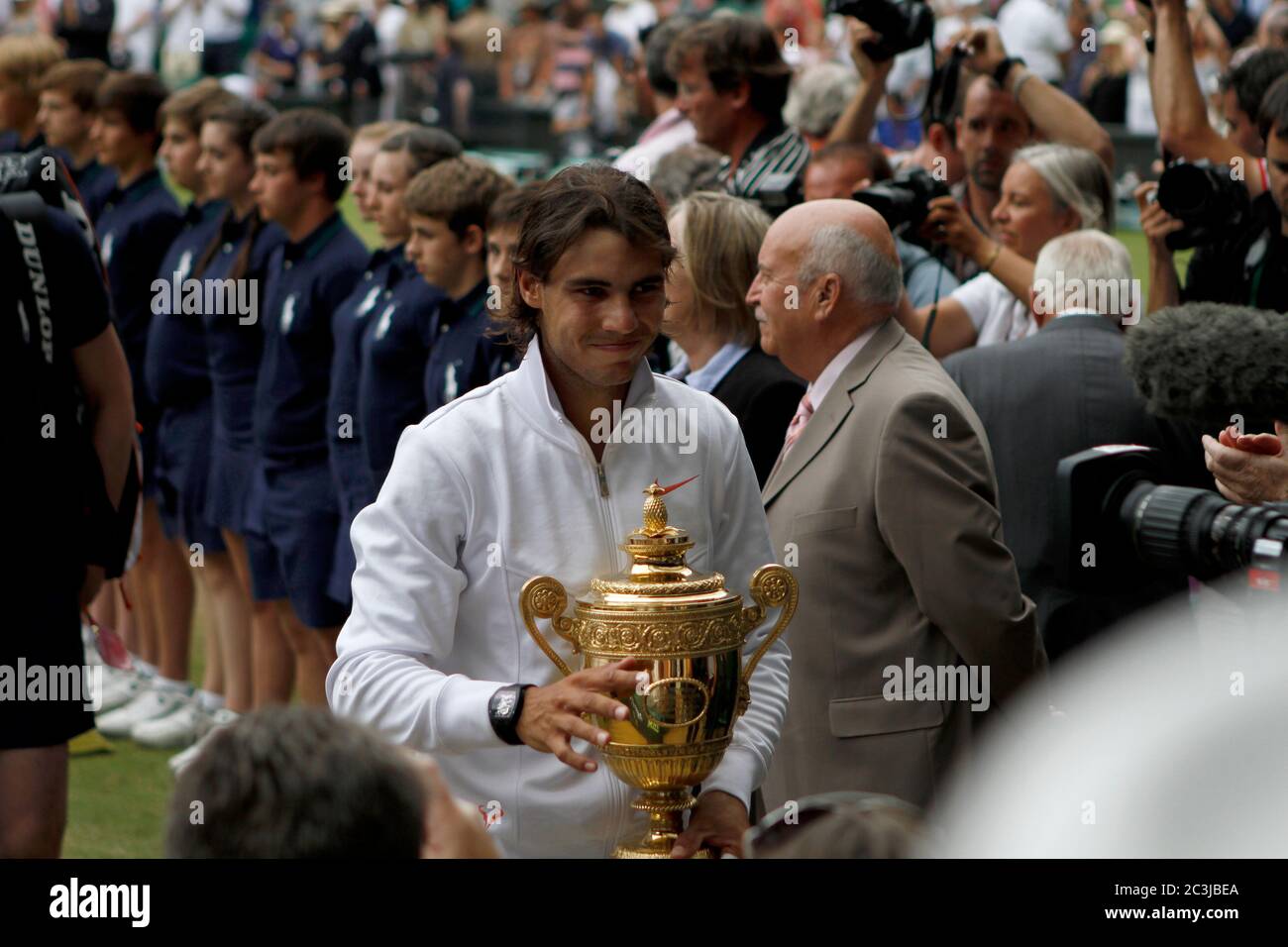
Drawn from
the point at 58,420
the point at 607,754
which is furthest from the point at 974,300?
the point at 607,754

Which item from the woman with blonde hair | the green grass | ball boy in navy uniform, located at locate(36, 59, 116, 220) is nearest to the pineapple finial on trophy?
the woman with blonde hair

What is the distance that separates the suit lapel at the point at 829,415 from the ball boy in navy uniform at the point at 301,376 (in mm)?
2487

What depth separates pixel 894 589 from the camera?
3.73 m

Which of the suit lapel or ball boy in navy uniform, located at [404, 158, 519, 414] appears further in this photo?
ball boy in navy uniform, located at [404, 158, 519, 414]

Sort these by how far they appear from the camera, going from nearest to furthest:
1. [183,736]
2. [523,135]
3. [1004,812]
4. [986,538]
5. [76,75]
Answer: [1004,812] < [986,538] < [183,736] < [76,75] < [523,135]

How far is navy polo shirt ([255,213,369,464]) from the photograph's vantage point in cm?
621

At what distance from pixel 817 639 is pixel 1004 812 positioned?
1.44m

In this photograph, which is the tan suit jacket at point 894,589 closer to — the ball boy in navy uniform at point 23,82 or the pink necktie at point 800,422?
the pink necktie at point 800,422

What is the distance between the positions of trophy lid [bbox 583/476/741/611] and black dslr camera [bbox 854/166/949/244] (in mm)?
2526

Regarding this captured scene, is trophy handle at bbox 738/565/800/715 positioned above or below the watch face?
above

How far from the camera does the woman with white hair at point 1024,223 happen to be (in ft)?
18.0

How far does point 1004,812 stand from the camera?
7.50 ft

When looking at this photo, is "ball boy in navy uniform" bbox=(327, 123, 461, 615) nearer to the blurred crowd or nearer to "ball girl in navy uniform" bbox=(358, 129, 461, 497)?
"ball girl in navy uniform" bbox=(358, 129, 461, 497)
